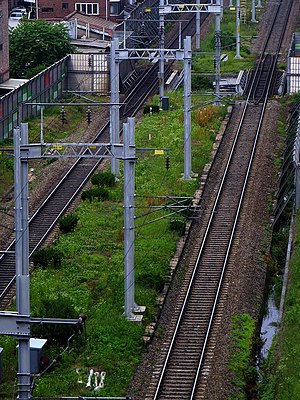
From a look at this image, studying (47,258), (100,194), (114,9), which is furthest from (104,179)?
(114,9)

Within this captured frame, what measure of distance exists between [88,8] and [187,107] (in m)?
36.2

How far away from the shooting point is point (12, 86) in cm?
5675

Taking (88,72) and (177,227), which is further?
(88,72)

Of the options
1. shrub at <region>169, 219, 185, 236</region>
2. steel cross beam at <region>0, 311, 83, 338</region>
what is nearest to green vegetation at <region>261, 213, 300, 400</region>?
shrub at <region>169, 219, 185, 236</region>

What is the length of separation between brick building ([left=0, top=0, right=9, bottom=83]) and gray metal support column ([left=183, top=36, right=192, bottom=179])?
17465 mm

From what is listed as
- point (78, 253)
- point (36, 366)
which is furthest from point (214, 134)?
point (36, 366)

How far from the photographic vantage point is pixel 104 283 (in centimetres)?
3203

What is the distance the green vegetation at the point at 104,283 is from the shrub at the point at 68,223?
32 centimetres

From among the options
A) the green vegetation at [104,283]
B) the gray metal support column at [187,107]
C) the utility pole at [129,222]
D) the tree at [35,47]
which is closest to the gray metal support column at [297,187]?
the green vegetation at [104,283]

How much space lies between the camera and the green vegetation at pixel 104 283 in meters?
26.7

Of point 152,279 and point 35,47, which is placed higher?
point 35,47

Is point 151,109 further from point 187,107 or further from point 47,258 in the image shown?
point 47,258

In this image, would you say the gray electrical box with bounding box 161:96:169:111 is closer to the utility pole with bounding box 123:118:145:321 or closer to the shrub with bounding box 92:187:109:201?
the shrub with bounding box 92:187:109:201

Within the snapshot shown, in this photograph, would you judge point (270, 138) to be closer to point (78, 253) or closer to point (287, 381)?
point (78, 253)
